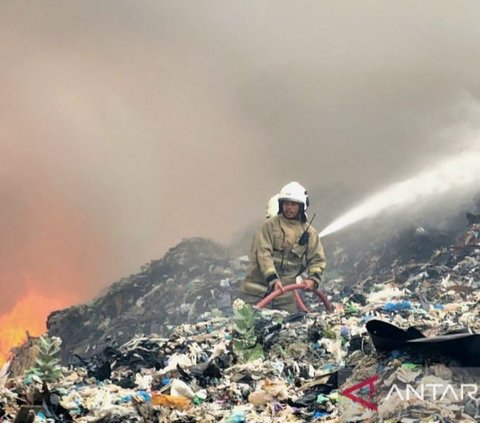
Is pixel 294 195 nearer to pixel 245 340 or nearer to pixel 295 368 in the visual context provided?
pixel 245 340

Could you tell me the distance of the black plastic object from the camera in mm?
6125

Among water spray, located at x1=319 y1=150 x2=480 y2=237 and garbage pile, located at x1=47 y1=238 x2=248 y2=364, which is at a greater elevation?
water spray, located at x1=319 y1=150 x2=480 y2=237

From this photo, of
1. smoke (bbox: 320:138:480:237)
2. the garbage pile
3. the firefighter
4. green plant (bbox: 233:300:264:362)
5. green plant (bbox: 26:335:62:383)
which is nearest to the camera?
green plant (bbox: 26:335:62:383)

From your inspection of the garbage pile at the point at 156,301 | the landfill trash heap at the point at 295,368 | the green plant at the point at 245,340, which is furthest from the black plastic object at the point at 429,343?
the garbage pile at the point at 156,301

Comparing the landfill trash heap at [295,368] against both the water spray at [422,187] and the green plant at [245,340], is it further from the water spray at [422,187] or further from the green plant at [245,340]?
the water spray at [422,187]

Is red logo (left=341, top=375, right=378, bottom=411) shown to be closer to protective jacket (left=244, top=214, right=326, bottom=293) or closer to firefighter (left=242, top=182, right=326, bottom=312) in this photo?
firefighter (left=242, top=182, right=326, bottom=312)

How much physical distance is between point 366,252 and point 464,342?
A: 16609 mm

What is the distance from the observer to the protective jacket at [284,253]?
13312 mm

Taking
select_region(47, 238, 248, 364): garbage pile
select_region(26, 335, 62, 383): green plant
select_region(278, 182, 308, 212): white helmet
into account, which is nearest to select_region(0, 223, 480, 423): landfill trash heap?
select_region(26, 335, 62, 383): green plant

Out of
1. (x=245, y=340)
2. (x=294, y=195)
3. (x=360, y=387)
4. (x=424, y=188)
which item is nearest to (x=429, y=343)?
(x=360, y=387)

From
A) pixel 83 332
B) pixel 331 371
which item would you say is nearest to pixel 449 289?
pixel 331 371

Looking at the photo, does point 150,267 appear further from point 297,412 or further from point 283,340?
point 297,412

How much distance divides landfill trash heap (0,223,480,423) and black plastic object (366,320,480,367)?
0.01 meters

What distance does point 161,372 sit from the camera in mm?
8328
